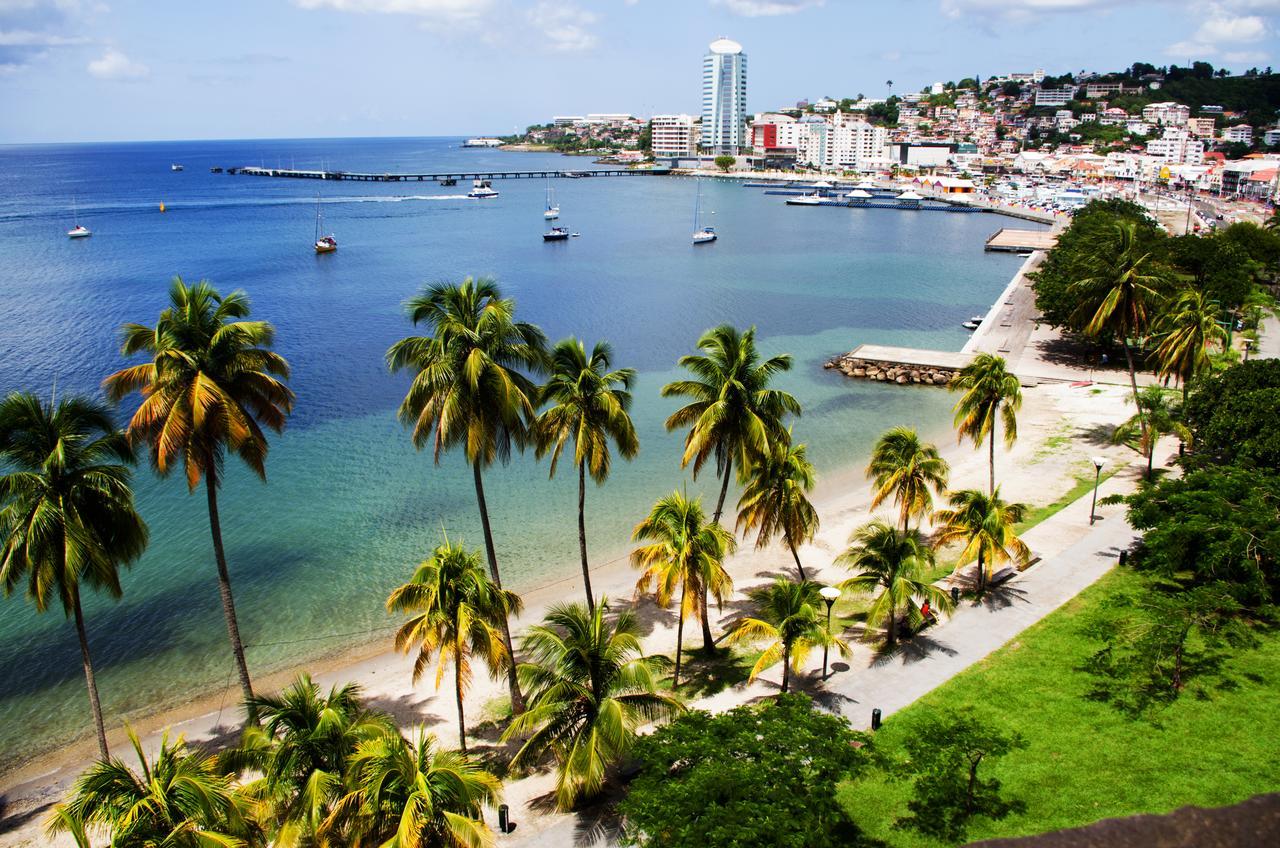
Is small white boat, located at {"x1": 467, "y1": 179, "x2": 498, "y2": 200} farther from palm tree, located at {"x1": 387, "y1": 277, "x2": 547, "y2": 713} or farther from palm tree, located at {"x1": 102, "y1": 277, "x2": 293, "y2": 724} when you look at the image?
palm tree, located at {"x1": 387, "y1": 277, "x2": 547, "y2": 713}

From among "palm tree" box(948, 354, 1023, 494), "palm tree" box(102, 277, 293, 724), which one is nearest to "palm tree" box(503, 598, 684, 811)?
"palm tree" box(102, 277, 293, 724)

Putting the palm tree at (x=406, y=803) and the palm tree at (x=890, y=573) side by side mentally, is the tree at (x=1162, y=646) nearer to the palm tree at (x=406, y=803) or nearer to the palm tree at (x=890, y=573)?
the palm tree at (x=890, y=573)

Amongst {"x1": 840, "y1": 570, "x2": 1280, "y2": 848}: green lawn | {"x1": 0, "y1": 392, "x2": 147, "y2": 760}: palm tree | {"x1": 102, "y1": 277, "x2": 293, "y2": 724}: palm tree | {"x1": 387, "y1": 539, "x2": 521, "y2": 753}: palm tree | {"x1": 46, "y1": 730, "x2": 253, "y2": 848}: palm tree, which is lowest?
{"x1": 840, "y1": 570, "x2": 1280, "y2": 848}: green lawn

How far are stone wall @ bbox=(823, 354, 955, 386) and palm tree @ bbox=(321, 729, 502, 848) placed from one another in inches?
1886

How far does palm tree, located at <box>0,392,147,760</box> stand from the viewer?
57.2ft

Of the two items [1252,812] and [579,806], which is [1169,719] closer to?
[579,806]

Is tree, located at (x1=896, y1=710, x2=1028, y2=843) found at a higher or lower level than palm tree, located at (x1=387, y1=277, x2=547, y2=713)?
lower

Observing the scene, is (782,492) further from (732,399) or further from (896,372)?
(896,372)

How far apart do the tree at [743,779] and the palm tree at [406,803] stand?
264 centimetres

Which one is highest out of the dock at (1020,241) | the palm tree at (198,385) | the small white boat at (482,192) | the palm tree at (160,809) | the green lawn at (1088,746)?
the small white boat at (482,192)

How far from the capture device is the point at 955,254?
116m

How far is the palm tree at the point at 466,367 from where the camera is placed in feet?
66.0

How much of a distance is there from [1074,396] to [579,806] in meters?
42.6

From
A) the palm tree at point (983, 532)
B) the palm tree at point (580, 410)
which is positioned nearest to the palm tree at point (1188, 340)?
the palm tree at point (983, 532)
